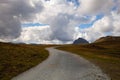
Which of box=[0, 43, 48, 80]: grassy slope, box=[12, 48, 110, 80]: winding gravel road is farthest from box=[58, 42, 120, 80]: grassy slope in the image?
box=[0, 43, 48, 80]: grassy slope

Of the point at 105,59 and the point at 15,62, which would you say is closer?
the point at 15,62

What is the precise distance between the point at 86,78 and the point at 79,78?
0.74 metres

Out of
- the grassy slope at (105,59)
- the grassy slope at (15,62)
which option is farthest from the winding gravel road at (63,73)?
the grassy slope at (15,62)

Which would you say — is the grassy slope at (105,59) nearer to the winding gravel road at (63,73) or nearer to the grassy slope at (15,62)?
the winding gravel road at (63,73)

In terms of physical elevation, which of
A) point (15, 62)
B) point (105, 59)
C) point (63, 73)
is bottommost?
point (63, 73)

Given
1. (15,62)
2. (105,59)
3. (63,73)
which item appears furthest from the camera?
(105,59)

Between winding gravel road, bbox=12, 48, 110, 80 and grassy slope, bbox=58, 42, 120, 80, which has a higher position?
grassy slope, bbox=58, 42, 120, 80

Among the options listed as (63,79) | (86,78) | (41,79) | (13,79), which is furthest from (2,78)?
(86,78)

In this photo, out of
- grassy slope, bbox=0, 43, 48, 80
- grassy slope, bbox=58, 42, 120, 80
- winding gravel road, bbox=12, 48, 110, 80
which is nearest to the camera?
winding gravel road, bbox=12, 48, 110, 80

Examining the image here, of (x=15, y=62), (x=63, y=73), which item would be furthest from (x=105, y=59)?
(x=63, y=73)

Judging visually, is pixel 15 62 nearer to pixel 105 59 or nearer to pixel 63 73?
pixel 63 73

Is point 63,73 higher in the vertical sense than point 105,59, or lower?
lower

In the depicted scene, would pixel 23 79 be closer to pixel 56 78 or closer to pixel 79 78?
pixel 56 78

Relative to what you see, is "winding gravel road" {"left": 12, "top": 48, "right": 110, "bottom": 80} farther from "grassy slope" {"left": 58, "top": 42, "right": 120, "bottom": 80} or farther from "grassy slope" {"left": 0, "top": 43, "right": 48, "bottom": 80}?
"grassy slope" {"left": 0, "top": 43, "right": 48, "bottom": 80}
